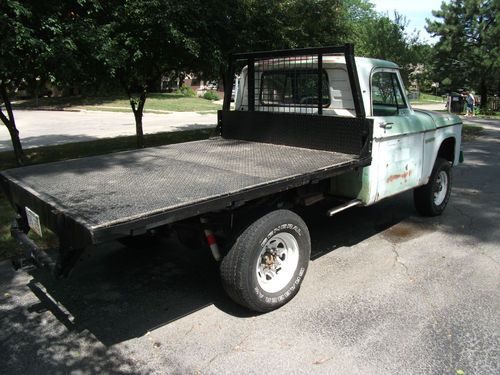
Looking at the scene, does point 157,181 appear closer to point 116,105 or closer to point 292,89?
point 292,89

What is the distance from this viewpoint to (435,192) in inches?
239

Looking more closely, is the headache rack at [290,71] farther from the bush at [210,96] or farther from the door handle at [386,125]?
the bush at [210,96]

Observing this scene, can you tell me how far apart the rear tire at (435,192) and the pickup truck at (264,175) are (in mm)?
18

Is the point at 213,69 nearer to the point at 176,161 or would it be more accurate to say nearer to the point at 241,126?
the point at 241,126

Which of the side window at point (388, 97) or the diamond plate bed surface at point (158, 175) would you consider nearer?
the diamond plate bed surface at point (158, 175)

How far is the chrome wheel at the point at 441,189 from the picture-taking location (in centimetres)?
602

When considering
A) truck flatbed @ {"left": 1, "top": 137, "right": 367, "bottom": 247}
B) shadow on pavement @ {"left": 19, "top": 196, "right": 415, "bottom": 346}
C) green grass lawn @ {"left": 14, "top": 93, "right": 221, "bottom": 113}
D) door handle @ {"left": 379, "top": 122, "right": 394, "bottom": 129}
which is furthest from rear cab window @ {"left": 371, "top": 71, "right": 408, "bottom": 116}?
green grass lawn @ {"left": 14, "top": 93, "right": 221, "bottom": 113}

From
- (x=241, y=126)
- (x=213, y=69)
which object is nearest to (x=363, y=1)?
(x=213, y=69)

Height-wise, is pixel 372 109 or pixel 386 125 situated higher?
pixel 372 109

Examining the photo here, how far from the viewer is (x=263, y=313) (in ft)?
12.1

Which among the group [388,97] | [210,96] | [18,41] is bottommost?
[210,96]

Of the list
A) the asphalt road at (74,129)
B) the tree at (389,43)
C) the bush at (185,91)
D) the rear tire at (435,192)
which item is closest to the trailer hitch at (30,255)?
the rear tire at (435,192)

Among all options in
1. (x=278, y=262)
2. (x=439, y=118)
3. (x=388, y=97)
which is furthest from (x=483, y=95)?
(x=278, y=262)

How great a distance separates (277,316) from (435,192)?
133 inches
